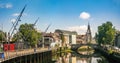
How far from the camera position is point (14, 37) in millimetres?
106625

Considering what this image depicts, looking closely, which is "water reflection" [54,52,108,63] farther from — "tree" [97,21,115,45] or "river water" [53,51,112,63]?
"tree" [97,21,115,45]

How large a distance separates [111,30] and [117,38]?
22.1 m

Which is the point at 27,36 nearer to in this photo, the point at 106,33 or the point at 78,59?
the point at 78,59

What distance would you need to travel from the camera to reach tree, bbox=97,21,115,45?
116 metres

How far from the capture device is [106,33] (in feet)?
385

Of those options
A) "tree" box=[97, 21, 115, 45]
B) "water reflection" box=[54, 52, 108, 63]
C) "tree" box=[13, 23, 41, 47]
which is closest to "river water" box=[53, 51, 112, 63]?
"water reflection" box=[54, 52, 108, 63]

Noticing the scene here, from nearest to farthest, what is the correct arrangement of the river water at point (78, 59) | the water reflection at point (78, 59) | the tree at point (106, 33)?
1. the river water at point (78, 59)
2. the water reflection at point (78, 59)
3. the tree at point (106, 33)

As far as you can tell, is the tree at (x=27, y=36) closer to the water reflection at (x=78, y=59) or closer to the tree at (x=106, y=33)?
the water reflection at (x=78, y=59)

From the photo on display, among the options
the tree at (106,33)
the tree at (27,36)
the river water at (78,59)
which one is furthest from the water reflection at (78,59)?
the tree at (106,33)

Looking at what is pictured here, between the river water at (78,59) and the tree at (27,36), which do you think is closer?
the river water at (78,59)

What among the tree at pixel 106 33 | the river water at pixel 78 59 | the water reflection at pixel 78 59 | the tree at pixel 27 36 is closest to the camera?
the river water at pixel 78 59

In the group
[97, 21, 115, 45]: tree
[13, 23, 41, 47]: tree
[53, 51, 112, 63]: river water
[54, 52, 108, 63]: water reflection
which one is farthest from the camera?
[97, 21, 115, 45]: tree

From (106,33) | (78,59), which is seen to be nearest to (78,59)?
(78,59)

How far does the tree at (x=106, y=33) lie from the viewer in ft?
380
